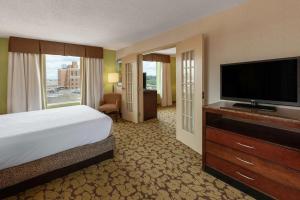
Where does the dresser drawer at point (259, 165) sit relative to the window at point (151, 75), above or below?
below

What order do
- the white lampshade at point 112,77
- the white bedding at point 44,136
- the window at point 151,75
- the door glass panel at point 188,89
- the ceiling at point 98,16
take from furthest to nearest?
the window at point 151,75 < the white lampshade at point 112,77 < the door glass panel at point 188,89 < the ceiling at point 98,16 < the white bedding at point 44,136

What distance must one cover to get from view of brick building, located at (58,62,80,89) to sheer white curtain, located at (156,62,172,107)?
3.51 metres

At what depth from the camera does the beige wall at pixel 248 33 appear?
183cm

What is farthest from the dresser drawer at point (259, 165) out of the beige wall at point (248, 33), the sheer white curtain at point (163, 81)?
the sheer white curtain at point (163, 81)

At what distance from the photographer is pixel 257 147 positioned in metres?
1.69

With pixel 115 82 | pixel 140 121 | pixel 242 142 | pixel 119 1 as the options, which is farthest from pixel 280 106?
pixel 115 82

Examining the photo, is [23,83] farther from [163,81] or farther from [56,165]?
[163,81]

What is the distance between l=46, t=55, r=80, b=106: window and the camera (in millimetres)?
4586

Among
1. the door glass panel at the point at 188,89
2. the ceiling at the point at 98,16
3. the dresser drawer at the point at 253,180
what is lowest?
the dresser drawer at the point at 253,180

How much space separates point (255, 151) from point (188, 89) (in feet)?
5.24

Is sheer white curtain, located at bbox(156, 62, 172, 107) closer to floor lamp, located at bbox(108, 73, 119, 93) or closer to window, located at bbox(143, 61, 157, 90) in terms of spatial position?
window, located at bbox(143, 61, 157, 90)

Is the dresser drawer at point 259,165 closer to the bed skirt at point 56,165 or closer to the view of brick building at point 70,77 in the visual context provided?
the bed skirt at point 56,165

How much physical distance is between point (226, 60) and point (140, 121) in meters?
3.01

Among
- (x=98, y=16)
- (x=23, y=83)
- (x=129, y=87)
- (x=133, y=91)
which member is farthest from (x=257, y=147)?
(x=23, y=83)
